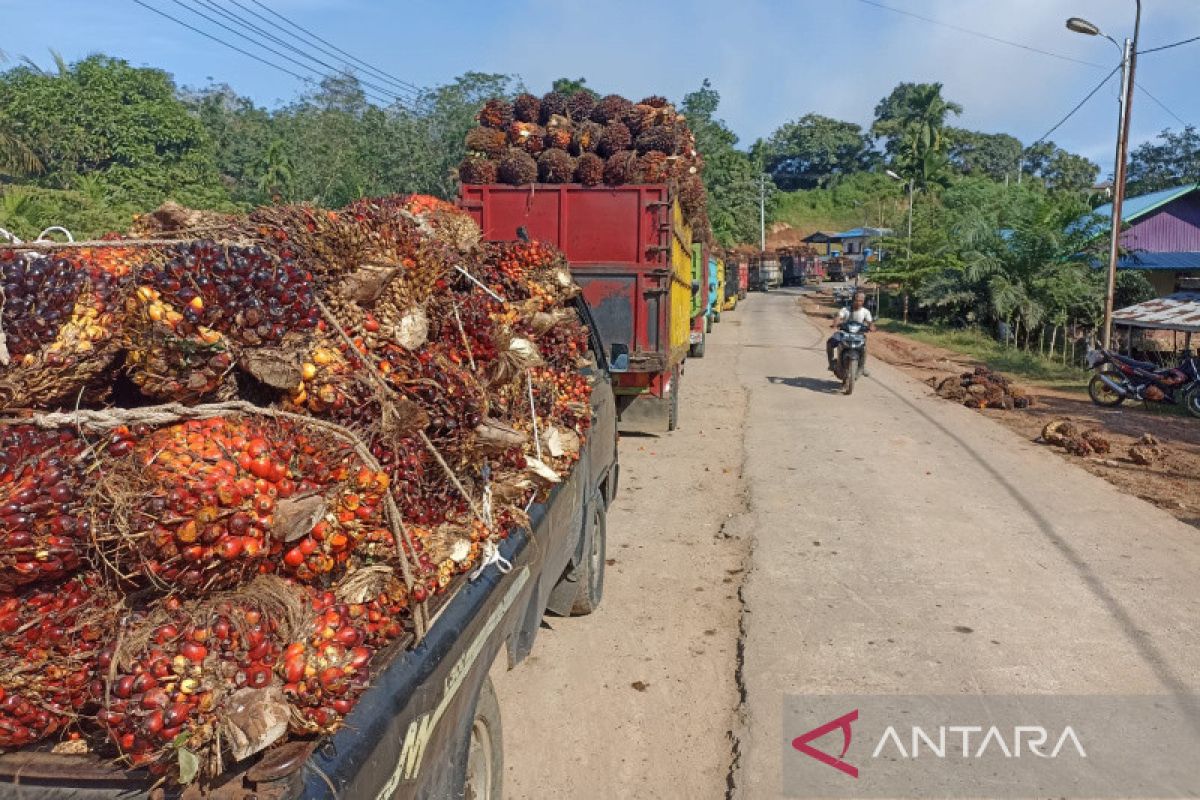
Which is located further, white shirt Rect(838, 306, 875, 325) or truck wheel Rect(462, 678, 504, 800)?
white shirt Rect(838, 306, 875, 325)

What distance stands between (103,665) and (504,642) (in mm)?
1448

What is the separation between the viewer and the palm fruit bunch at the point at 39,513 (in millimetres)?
1814

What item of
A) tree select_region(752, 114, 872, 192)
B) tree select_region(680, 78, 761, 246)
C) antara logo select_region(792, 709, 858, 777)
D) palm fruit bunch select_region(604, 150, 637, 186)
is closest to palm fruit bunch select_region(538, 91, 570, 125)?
palm fruit bunch select_region(604, 150, 637, 186)

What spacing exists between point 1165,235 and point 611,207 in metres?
26.7

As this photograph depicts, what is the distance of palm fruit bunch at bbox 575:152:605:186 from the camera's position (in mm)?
9094

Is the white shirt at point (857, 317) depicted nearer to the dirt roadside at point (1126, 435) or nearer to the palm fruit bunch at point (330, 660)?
the dirt roadside at point (1126, 435)

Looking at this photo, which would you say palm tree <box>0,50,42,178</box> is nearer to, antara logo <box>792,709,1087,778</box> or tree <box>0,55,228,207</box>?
tree <box>0,55,228,207</box>

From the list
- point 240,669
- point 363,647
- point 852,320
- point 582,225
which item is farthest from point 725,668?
point 852,320

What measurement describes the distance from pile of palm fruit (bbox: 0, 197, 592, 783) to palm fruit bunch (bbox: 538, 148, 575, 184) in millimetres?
5922

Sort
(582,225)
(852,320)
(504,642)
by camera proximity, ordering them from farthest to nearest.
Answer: (852,320), (582,225), (504,642)

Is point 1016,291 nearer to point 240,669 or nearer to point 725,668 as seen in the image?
point 725,668

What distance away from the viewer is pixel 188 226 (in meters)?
3.17

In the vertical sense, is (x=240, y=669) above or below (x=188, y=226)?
below

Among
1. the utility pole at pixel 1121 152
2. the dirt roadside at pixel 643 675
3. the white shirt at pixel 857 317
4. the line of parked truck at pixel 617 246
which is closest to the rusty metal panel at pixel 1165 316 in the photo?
the utility pole at pixel 1121 152
